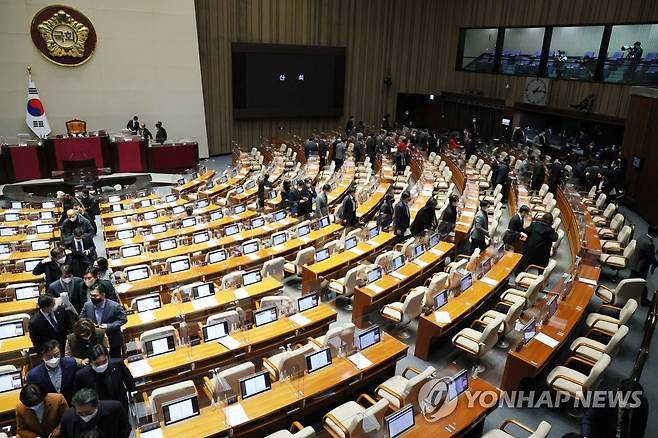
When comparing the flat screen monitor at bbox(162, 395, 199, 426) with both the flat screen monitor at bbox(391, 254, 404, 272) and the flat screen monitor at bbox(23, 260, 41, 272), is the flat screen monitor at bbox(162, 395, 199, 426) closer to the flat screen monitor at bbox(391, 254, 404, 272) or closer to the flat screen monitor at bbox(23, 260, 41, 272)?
the flat screen monitor at bbox(391, 254, 404, 272)

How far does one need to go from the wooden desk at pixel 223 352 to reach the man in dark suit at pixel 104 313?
443 millimetres

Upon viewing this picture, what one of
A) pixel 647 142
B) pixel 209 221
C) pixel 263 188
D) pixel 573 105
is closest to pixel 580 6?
pixel 573 105

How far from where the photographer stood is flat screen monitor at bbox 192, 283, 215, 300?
7.12 metres

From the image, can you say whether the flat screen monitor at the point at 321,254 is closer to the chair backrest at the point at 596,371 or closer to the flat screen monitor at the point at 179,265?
the flat screen monitor at the point at 179,265

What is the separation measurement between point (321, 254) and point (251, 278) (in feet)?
5.45

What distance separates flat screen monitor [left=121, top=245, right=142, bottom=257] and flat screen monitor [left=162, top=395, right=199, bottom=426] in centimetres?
491

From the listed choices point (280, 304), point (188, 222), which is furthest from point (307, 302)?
point (188, 222)

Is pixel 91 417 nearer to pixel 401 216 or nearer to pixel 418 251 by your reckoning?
pixel 418 251

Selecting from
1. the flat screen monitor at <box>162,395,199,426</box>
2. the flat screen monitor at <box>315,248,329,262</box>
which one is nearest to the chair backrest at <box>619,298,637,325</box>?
the flat screen monitor at <box>315,248,329,262</box>

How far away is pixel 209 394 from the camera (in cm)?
518

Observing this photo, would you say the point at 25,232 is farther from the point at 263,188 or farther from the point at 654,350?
the point at 654,350

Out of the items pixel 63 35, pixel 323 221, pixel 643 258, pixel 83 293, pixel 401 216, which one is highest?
pixel 63 35

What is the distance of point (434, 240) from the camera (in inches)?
375

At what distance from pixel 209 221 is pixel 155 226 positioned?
4.33 ft
